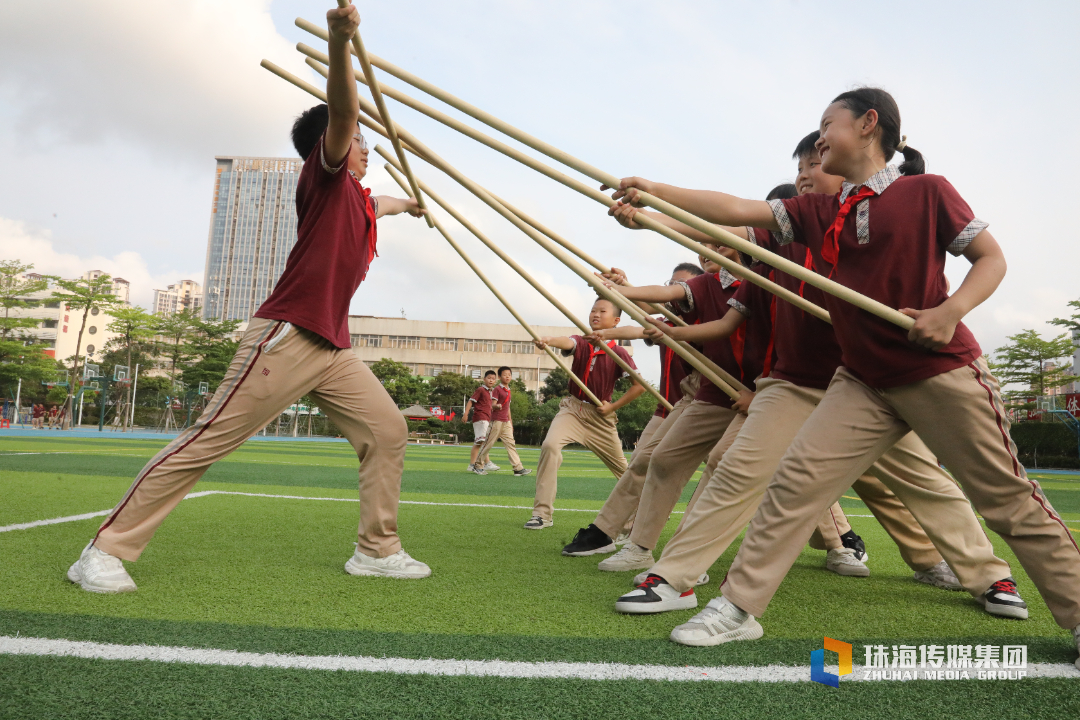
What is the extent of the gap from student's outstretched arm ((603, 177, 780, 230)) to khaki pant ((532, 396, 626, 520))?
3.57m

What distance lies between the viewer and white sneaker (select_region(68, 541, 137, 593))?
2904 millimetres

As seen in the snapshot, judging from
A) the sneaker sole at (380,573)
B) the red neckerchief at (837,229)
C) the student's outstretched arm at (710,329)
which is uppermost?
the red neckerchief at (837,229)

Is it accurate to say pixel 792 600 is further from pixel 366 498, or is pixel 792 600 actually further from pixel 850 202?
pixel 366 498

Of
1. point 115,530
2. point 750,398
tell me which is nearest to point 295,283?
point 115,530

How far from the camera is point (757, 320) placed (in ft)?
12.6

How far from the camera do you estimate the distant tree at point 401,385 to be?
59.9m

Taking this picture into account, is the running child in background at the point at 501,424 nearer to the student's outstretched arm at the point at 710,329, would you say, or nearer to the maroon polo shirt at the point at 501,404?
the maroon polo shirt at the point at 501,404

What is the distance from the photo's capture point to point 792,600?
332 cm

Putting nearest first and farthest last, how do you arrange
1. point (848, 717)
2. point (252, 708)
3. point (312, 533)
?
point (252, 708) → point (848, 717) → point (312, 533)

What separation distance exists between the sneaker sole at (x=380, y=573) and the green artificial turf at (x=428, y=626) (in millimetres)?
79

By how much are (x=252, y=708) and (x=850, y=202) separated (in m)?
2.59

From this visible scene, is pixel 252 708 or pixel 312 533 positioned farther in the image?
pixel 312 533

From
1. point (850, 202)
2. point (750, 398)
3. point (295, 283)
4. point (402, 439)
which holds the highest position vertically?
→ point (850, 202)

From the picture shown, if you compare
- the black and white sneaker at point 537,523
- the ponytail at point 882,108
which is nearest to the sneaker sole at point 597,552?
the black and white sneaker at point 537,523
